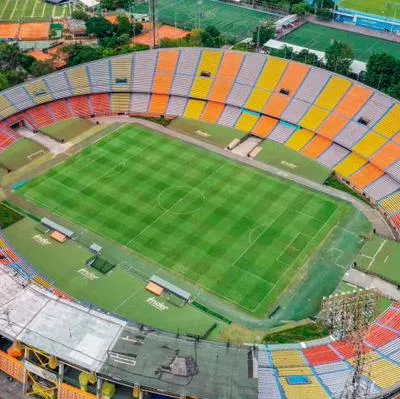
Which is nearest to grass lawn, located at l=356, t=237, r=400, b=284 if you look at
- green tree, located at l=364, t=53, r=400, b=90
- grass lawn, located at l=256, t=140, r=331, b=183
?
grass lawn, located at l=256, t=140, r=331, b=183

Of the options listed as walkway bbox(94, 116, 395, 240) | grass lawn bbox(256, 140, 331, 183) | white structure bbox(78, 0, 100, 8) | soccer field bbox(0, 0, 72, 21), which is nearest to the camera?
walkway bbox(94, 116, 395, 240)

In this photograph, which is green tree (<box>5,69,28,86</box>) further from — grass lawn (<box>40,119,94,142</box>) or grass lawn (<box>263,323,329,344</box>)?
grass lawn (<box>263,323,329,344</box>)

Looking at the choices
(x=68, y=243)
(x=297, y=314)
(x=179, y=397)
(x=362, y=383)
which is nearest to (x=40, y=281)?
(x=68, y=243)

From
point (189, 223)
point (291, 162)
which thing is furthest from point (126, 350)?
point (291, 162)

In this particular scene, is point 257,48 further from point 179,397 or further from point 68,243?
point 179,397

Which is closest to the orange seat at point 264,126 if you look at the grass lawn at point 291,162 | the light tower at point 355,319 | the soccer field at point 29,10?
the grass lawn at point 291,162
